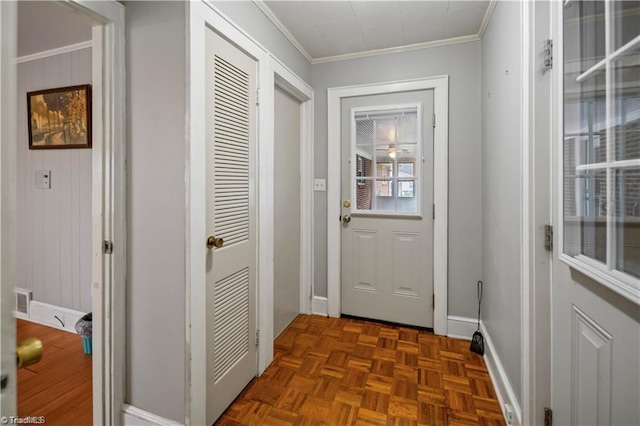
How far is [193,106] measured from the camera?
1314mm

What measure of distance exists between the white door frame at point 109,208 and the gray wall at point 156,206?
4cm

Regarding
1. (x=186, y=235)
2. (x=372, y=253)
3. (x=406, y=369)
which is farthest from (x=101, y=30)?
(x=406, y=369)

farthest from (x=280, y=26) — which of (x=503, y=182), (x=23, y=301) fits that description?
(x=23, y=301)

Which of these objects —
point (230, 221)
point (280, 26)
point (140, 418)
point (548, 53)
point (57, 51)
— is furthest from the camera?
point (57, 51)

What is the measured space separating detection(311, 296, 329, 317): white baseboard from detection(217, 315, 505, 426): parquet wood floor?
0.30 m

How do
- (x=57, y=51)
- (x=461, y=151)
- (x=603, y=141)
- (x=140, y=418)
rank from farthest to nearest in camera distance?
(x=57, y=51), (x=461, y=151), (x=140, y=418), (x=603, y=141)

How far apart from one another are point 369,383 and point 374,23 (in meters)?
2.46

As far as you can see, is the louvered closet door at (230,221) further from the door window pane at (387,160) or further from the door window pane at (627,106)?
the door window pane at (627,106)

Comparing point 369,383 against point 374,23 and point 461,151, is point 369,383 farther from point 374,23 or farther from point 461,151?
point 374,23

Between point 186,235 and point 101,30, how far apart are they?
3.32ft

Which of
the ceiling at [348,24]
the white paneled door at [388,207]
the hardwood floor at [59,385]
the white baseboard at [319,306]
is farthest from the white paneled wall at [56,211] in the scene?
the white paneled door at [388,207]

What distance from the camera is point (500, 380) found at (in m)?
1.68

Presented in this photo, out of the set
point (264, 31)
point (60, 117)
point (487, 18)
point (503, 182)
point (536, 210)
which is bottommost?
point (536, 210)

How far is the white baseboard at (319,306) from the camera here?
2.77m
